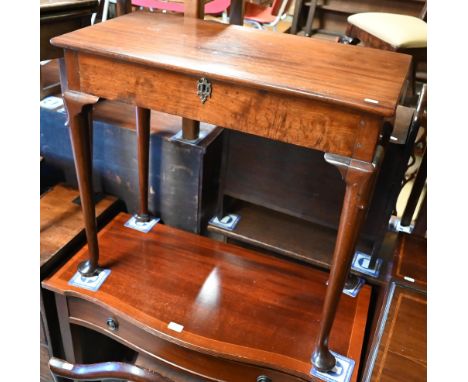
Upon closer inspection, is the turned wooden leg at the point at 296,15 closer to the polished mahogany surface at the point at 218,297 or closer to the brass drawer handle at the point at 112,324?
the polished mahogany surface at the point at 218,297

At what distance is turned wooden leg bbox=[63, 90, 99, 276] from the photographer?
0.93 meters

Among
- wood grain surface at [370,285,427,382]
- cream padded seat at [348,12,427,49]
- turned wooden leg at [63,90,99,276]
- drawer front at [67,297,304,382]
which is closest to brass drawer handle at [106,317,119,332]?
drawer front at [67,297,304,382]

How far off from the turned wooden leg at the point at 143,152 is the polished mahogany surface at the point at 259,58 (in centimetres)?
27

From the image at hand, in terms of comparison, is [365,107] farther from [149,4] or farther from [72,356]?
[149,4]

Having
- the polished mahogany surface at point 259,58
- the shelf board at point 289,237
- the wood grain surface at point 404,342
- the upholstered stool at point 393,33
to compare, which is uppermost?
the polished mahogany surface at point 259,58

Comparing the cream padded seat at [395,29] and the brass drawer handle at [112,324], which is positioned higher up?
the cream padded seat at [395,29]

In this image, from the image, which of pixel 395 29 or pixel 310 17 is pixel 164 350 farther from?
pixel 310 17

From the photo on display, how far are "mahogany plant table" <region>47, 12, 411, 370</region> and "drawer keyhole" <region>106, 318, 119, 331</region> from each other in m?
0.44

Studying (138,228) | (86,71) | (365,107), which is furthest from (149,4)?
(365,107)

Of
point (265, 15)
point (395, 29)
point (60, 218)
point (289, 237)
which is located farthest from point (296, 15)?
point (60, 218)

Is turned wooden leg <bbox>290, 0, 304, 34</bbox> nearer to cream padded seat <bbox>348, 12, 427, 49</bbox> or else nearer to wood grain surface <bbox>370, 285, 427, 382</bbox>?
cream padded seat <bbox>348, 12, 427, 49</bbox>

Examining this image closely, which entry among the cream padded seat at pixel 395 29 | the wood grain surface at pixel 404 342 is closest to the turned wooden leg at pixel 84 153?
the wood grain surface at pixel 404 342

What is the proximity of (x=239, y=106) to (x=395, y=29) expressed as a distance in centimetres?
111

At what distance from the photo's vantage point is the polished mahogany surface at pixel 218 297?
103cm
